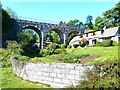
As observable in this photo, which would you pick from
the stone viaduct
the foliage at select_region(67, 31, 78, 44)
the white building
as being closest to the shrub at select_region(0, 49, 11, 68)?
the white building

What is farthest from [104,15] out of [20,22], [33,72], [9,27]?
[33,72]

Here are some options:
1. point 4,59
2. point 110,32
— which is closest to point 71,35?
point 110,32

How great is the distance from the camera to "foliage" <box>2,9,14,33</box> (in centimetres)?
4012

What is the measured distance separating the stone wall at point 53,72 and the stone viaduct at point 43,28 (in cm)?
3521

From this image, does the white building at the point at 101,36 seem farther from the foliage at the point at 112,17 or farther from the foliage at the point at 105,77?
the foliage at the point at 105,77

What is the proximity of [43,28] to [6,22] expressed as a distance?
11.9 m

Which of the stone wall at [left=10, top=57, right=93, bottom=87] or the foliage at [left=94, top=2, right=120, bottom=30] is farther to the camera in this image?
the foliage at [left=94, top=2, right=120, bottom=30]

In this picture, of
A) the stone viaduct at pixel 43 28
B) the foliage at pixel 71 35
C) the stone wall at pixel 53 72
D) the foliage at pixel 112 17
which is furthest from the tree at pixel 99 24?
the stone wall at pixel 53 72

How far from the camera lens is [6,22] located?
4141 centimetres

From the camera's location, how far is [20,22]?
47906 mm

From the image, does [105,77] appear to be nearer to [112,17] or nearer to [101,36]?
[101,36]

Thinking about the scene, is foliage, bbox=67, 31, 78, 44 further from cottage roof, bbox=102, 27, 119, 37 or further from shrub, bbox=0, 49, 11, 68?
shrub, bbox=0, 49, 11, 68

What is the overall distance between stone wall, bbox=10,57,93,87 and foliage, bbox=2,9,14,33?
28055 millimetres

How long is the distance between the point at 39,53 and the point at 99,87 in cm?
2928
